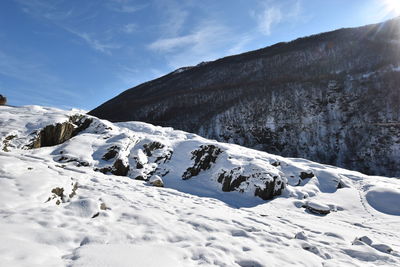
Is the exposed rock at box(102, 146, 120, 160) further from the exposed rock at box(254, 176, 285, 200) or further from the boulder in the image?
the boulder

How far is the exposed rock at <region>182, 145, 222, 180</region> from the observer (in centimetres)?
1485

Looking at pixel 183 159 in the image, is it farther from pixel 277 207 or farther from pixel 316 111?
pixel 316 111

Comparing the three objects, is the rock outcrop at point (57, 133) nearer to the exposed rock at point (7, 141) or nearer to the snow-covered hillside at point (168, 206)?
the snow-covered hillside at point (168, 206)

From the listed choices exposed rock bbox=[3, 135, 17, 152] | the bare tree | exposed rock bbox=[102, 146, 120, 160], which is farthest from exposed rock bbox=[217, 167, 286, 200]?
the bare tree

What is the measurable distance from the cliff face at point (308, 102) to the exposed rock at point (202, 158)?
2068 centimetres

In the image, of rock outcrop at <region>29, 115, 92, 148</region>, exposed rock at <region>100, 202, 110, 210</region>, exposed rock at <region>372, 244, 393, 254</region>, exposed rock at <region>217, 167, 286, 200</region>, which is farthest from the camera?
Answer: exposed rock at <region>217, 167, 286, 200</region>

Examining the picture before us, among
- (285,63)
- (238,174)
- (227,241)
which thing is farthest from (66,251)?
(285,63)

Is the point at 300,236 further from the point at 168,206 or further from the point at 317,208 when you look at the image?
the point at 317,208

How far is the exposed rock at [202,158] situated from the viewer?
14.9 m

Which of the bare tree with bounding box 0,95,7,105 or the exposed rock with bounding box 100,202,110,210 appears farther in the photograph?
the bare tree with bounding box 0,95,7,105

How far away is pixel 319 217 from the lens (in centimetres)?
1064

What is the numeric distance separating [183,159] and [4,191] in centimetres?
1093

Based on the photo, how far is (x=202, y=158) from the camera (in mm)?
15625

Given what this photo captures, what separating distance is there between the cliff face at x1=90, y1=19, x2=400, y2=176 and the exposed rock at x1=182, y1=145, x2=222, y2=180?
67.8ft
